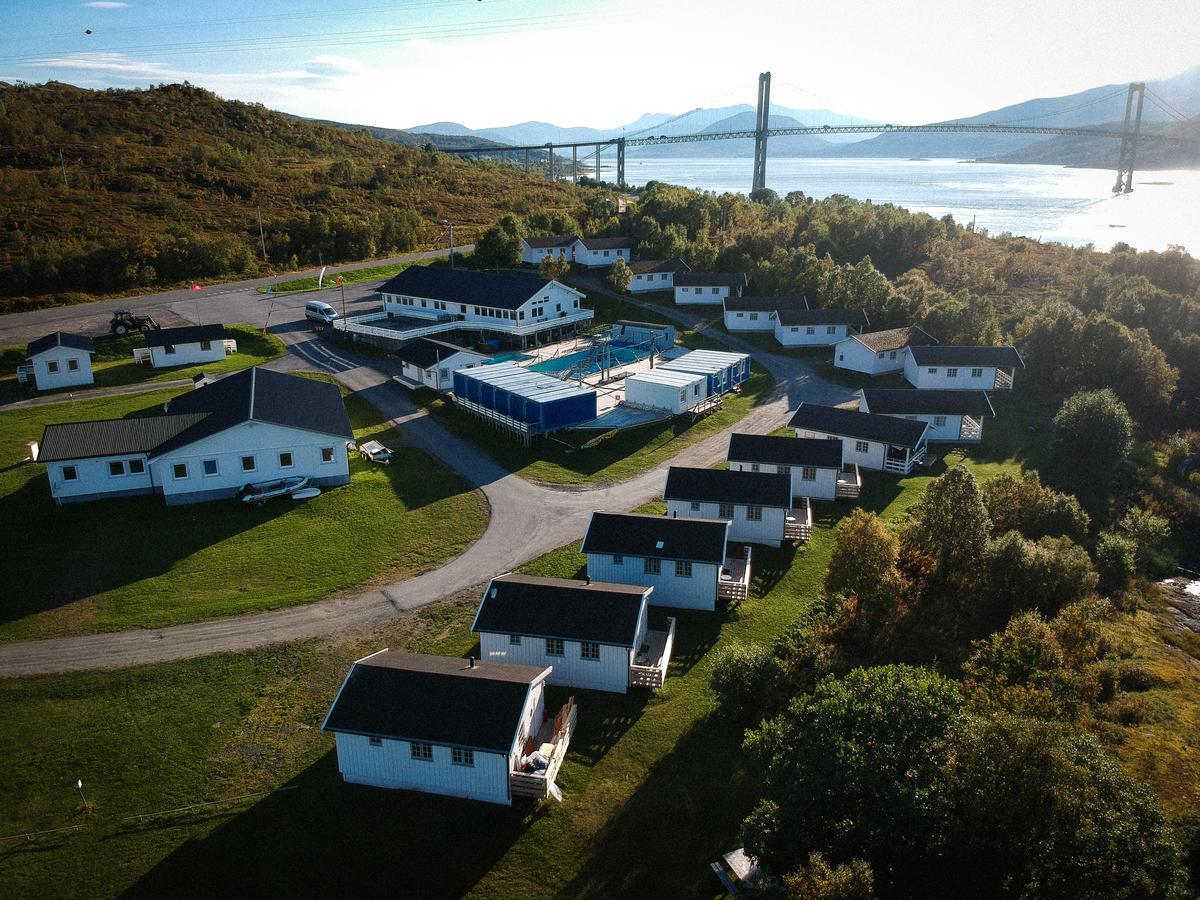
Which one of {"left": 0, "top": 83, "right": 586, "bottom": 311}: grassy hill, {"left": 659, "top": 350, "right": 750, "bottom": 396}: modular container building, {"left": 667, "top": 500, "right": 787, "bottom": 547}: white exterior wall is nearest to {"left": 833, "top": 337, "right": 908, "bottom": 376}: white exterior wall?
{"left": 659, "top": 350, "right": 750, "bottom": 396}: modular container building

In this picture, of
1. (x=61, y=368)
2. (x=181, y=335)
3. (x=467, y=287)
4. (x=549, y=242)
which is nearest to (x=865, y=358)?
(x=467, y=287)

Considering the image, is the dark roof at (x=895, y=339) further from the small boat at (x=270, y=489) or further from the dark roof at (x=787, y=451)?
the small boat at (x=270, y=489)

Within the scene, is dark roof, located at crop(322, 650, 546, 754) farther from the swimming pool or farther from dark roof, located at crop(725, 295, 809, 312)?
dark roof, located at crop(725, 295, 809, 312)

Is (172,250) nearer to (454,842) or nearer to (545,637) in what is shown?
(545,637)

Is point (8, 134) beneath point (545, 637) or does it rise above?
above

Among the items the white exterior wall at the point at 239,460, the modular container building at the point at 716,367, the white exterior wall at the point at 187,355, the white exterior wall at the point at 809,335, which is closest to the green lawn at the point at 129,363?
the white exterior wall at the point at 187,355

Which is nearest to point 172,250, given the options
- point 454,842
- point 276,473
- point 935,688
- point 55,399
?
point 55,399
